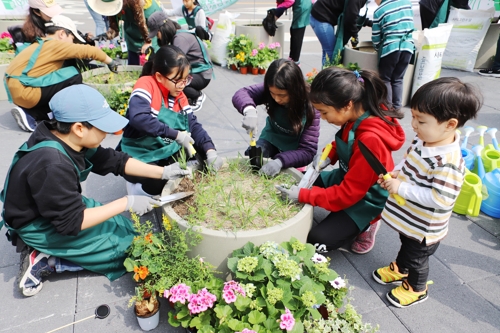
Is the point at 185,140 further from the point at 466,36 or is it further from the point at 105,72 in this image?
the point at 466,36

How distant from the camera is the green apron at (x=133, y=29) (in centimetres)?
495

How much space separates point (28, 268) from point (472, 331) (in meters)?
2.40

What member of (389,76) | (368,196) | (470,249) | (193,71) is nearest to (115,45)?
(193,71)

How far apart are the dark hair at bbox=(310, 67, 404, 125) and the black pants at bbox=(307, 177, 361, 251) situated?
0.65 metres

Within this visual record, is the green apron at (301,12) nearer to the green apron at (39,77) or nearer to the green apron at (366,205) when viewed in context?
the green apron at (39,77)

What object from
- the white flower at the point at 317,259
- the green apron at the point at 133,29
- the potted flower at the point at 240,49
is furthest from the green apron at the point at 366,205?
the potted flower at the point at 240,49

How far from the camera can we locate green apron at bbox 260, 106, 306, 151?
274cm

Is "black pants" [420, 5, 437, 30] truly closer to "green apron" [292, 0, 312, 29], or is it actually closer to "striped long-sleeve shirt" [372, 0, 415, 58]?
"green apron" [292, 0, 312, 29]

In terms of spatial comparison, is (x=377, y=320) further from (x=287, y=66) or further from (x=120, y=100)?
(x=120, y=100)

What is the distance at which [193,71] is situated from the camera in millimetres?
4332

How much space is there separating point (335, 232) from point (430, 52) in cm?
312

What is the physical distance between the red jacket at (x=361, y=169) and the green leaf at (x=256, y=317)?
719 millimetres

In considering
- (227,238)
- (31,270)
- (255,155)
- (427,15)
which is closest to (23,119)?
(31,270)

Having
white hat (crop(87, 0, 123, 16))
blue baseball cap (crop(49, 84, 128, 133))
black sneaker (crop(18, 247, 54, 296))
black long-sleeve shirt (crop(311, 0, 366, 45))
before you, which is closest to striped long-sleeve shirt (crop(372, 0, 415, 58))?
black long-sleeve shirt (crop(311, 0, 366, 45))
